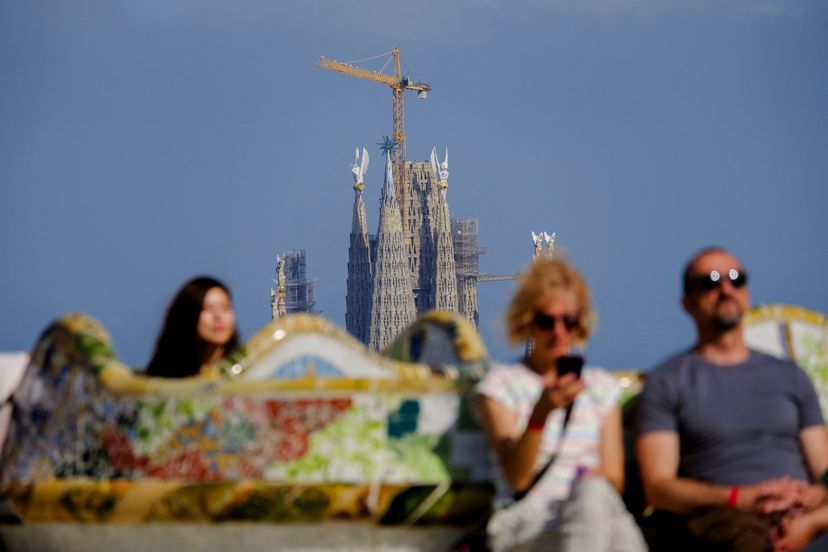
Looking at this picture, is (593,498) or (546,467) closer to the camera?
(593,498)

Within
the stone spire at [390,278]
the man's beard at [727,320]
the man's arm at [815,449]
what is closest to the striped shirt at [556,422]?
the man's beard at [727,320]

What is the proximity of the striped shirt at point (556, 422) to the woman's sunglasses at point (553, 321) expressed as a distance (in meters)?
0.17

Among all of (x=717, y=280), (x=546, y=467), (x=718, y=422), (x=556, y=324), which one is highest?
(x=717, y=280)

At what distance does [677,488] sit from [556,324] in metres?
0.69

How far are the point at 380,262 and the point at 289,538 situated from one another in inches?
5306

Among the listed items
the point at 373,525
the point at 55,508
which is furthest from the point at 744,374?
the point at 55,508

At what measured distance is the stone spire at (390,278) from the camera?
5512 inches

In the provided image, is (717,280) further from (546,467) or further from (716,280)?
(546,467)

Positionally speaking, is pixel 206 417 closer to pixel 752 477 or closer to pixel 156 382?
pixel 156 382

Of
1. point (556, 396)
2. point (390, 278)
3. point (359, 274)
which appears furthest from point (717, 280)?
point (359, 274)

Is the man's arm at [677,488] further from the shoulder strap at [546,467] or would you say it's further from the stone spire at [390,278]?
the stone spire at [390,278]

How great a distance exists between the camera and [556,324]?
5027 millimetres

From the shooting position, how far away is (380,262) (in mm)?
140000

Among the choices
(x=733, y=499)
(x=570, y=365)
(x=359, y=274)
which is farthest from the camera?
(x=359, y=274)
